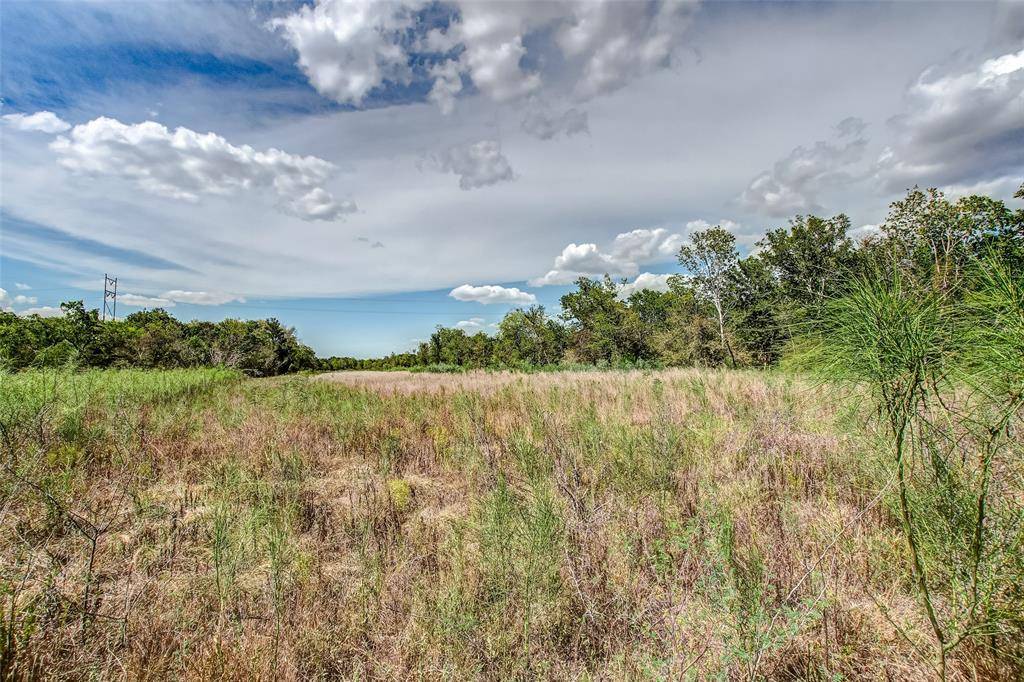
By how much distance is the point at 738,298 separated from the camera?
133 feet

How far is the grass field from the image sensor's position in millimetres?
2070

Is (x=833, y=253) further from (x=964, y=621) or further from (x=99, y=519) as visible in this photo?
(x=99, y=519)

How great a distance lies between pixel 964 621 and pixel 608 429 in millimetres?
3776

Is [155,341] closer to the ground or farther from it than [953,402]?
farther from it

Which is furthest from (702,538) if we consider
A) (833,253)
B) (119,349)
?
(119,349)

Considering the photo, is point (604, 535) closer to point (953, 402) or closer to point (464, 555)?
point (464, 555)

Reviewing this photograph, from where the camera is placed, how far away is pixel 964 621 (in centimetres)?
173

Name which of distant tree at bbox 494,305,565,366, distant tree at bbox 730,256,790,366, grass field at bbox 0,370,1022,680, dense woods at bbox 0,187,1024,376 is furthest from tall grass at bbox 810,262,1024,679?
distant tree at bbox 494,305,565,366

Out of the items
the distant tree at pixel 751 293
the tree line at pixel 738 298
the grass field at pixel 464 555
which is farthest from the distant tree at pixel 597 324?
the grass field at pixel 464 555

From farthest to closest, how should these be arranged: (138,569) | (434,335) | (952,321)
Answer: (434,335)
(138,569)
(952,321)

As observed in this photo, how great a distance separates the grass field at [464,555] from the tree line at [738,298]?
0.93 metres

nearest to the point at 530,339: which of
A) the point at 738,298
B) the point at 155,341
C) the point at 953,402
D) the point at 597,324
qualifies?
the point at 597,324

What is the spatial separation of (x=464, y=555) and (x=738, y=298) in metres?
45.3

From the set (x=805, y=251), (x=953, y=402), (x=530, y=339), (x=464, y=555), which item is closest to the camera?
(x=953, y=402)
